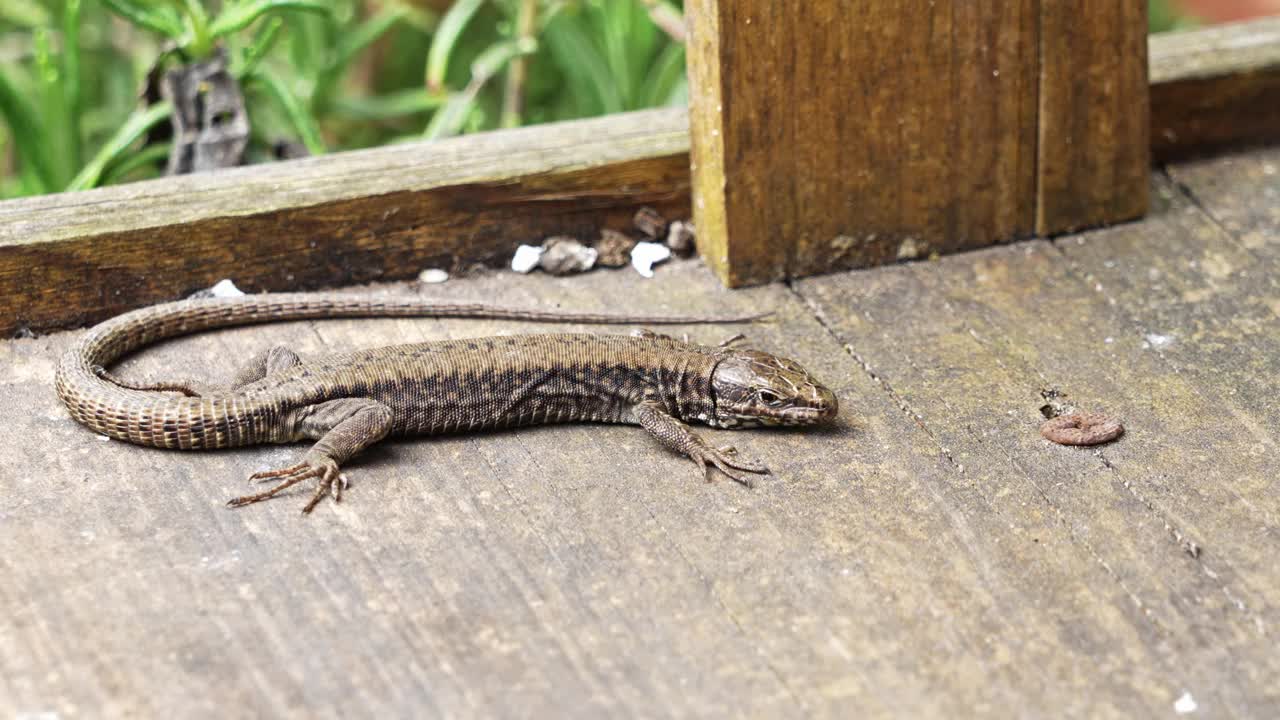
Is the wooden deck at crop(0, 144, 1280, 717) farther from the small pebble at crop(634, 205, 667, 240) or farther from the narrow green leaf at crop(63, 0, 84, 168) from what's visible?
the narrow green leaf at crop(63, 0, 84, 168)

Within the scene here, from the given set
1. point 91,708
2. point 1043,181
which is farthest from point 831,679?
point 1043,181

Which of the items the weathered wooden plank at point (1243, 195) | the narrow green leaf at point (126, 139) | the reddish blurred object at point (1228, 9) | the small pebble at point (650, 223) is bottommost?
the reddish blurred object at point (1228, 9)

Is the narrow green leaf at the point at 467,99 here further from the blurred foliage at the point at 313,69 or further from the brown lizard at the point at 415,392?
the brown lizard at the point at 415,392

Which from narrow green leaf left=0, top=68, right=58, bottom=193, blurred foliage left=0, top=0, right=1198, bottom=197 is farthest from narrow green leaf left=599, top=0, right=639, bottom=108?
narrow green leaf left=0, top=68, right=58, bottom=193

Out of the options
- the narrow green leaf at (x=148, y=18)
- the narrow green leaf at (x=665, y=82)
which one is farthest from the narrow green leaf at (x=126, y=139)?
the narrow green leaf at (x=665, y=82)

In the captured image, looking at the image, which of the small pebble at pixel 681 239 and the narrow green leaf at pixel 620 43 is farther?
the narrow green leaf at pixel 620 43

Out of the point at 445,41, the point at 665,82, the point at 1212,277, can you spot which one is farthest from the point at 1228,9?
the point at 445,41

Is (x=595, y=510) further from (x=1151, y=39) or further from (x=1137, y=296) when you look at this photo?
(x=1151, y=39)
